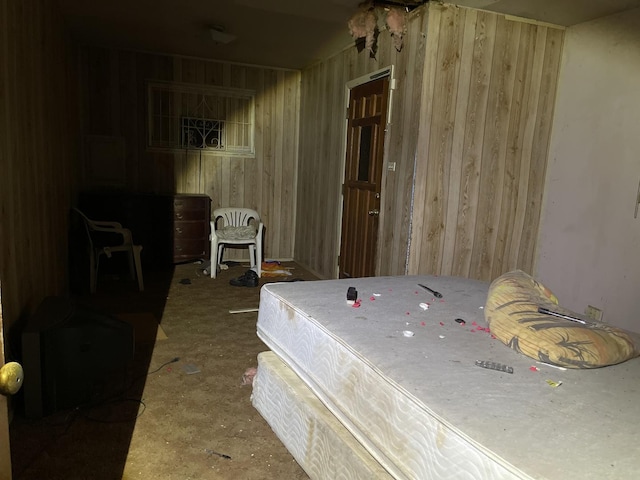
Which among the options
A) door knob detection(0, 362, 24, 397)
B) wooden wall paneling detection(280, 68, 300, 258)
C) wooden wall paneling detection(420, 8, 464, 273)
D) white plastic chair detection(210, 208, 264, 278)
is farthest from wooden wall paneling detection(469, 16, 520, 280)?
door knob detection(0, 362, 24, 397)

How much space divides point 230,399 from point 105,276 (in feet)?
9.95

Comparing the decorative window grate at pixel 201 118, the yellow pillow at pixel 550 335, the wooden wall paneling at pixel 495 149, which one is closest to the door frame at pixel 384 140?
the wooden wall paneling at pixel 495 149

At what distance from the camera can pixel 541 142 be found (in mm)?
3688

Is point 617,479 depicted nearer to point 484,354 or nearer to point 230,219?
point 484,354

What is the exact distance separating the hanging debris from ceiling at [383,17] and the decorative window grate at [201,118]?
2.39 meters

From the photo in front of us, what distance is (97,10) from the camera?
3934 mm

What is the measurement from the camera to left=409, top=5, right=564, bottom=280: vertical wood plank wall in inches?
131

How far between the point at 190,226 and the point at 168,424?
3409mm

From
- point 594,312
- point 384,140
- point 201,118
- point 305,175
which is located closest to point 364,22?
point 384,140

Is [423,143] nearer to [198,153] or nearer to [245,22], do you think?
[245,22]

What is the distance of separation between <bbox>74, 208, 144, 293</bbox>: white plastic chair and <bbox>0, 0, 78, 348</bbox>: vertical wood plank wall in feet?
0.74

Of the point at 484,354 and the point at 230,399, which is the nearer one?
the point at 484,354

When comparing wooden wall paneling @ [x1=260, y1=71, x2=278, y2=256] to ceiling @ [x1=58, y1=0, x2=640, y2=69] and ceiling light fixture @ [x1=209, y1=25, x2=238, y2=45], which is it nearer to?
ceiling @ [x1=58, y1=0, x2=640, y2=69]

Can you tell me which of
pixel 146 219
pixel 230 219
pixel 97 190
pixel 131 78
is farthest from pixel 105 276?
pixel 131 78
